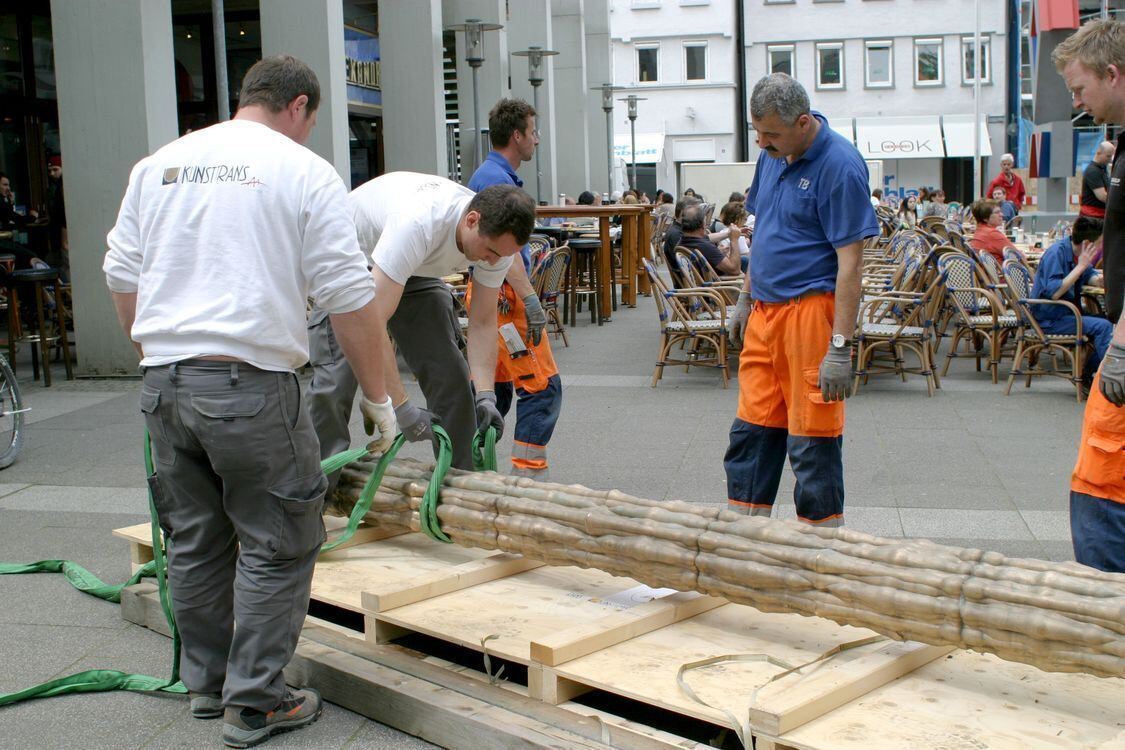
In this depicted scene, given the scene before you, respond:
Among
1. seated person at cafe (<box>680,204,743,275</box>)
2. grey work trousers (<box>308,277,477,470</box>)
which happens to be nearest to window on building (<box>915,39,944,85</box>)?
seated person at cafe (<box>680,204,743,275</box>)

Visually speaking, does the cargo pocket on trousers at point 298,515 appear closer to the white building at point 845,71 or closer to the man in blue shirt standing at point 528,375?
the man in blue shirt standing at point 528,375

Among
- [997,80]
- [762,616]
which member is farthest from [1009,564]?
[997,80]

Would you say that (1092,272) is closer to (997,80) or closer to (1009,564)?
(1009,564)

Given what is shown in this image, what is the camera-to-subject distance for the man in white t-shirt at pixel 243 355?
348 cm

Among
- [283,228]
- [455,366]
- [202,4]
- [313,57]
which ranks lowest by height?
[455,366]

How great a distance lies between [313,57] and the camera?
42.5ft

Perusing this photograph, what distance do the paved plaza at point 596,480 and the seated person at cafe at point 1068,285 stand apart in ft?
1.70

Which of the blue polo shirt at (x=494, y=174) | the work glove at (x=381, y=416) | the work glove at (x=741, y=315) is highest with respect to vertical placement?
the blue polo shirt at (x=494, y=174)

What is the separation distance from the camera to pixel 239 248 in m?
3.48

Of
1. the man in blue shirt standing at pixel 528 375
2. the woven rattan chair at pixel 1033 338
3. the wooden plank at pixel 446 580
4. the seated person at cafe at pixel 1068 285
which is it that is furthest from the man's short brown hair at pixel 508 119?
the woven rattan chair at pixel 1033 338

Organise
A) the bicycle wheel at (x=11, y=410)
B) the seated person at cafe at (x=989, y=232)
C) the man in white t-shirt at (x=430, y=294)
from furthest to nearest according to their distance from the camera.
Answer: the seated person at cafe at (x=989, y=232) → the bicycle wheel at (x=11, y=410) → the man in white t-shirt at (x=430, y=294)

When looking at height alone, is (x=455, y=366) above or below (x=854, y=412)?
above

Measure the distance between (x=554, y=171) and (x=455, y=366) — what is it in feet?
72.6

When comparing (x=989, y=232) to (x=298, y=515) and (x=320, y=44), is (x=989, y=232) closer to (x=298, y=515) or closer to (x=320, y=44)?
(x=320, y=44)
